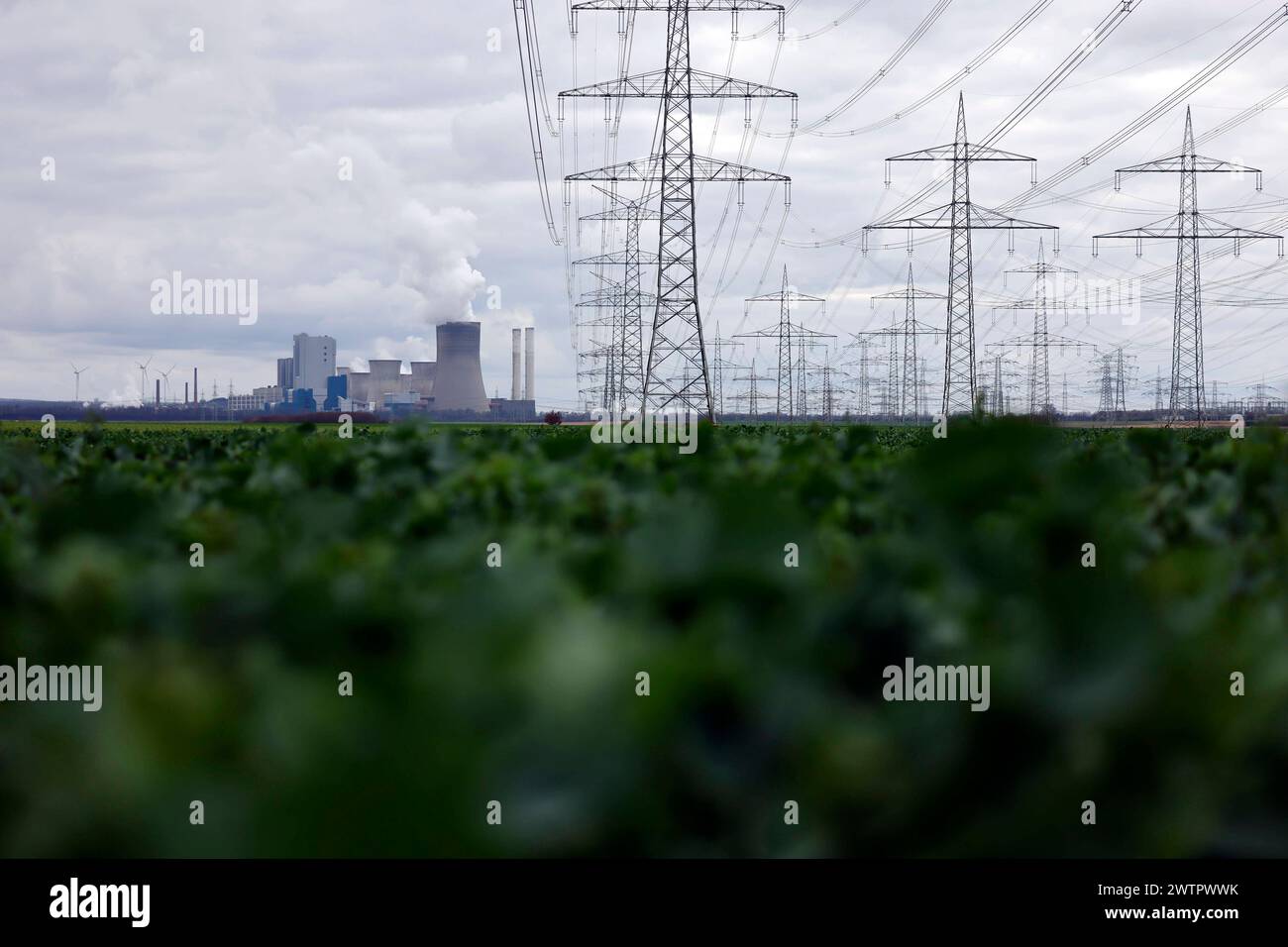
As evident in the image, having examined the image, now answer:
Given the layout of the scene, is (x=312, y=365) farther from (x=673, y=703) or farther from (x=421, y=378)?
(x=673, y=703)

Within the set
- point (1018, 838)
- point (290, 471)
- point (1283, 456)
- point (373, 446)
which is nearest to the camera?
point (1018, 838)

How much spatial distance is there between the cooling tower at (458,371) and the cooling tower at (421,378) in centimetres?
1629

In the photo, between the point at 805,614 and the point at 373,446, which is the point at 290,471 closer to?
the point at 373,446

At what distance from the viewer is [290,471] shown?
10.9 feet

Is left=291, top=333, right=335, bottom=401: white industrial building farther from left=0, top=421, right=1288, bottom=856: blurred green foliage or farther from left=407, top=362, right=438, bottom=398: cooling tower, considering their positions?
left=0, top=421, right=1288, bottom=856: blurred green foliage

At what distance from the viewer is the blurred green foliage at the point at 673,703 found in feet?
2.20

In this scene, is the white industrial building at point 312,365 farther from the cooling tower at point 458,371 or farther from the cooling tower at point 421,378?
the cooling tower at point 458,371

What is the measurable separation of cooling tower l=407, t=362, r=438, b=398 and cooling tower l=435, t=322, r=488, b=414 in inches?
641

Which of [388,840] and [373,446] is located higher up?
[373,446]

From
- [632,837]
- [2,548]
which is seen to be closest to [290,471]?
[2,548]

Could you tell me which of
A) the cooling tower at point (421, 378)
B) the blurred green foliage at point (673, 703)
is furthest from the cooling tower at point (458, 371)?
the blurred green foliage at point (673, 703)

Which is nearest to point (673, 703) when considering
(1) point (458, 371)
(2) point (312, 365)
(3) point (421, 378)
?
(1) point (458, 371)
